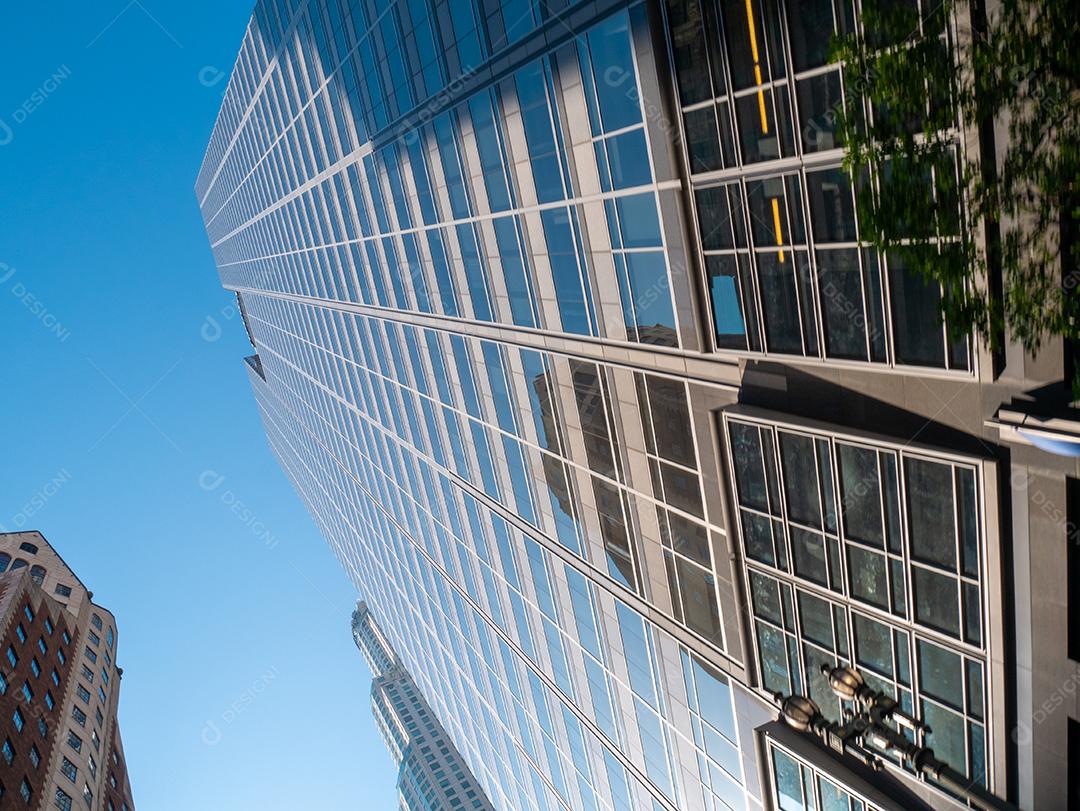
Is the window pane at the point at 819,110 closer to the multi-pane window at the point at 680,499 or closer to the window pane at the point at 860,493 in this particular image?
the window pane at the point at 860,493

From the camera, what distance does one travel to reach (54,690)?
3847 cm

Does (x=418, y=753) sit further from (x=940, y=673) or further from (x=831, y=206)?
(x=831, y=206)

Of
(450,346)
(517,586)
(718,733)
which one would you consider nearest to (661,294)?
(718,733)

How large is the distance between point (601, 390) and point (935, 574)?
11.2m

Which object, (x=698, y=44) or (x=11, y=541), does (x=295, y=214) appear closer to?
(x=11, y=541)

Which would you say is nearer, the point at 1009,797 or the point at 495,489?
the point at 1009,797

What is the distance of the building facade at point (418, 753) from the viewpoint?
142875mm

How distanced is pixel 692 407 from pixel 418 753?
6348 inches

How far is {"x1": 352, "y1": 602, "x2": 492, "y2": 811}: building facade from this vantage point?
142875mm

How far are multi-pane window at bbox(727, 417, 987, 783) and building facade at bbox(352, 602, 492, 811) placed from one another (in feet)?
420

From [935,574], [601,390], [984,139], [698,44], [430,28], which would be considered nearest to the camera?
[984,139]

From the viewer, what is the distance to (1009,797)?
1330 cm

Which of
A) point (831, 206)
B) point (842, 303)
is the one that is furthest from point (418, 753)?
point (831, 206)

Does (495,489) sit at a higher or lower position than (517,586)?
higher
